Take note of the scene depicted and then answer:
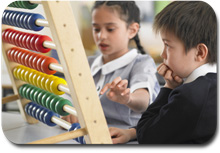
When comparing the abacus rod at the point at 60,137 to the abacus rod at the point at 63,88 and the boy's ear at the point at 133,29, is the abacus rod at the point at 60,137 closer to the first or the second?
the abacus rod at the point at 63,88

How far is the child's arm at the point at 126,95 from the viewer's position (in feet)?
2.62

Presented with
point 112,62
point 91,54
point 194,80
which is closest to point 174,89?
point 194,80

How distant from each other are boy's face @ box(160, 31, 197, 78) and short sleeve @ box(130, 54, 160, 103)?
14 centimetres

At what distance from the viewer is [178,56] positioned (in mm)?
802

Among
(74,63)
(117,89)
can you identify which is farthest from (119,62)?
(74,63)

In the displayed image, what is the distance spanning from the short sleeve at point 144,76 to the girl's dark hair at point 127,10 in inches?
1.9

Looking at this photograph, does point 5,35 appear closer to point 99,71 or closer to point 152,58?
point 99,71

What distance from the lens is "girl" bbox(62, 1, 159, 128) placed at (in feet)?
3.08

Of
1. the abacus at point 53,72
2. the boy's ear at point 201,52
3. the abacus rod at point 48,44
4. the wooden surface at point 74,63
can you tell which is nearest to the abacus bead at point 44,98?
the abacus at point 53,72

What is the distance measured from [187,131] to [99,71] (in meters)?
0.36

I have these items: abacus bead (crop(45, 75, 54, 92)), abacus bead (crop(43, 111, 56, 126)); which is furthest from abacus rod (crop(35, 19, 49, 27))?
abacus bead (crop(43, 111, 56, 126))

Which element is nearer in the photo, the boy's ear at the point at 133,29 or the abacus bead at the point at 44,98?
the abacus bead at the point at 44,98

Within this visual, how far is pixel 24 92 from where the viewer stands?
3.35ft

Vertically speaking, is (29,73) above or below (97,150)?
above
